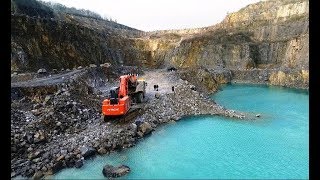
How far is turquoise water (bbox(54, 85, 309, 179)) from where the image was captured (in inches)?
628

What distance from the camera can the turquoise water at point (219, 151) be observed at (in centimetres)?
1595

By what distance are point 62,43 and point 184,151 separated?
29.3 meters

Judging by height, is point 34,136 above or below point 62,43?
below

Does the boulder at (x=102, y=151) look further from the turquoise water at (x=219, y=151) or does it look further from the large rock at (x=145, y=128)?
the large rock at (x=145, y=128)

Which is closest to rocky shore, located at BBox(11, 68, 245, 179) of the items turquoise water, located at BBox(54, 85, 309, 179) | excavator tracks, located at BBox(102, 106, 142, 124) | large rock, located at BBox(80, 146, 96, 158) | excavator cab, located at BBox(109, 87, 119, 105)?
large rock, located at BBox(80, 146, 96, 158)

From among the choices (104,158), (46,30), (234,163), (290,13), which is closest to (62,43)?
(46,30)

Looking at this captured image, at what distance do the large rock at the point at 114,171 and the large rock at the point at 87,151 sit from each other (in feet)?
6.33

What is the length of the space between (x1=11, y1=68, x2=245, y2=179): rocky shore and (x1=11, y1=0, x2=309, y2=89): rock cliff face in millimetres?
14074

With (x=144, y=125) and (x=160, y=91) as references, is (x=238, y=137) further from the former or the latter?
(x=160, y=91)

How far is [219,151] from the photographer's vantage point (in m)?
19.0

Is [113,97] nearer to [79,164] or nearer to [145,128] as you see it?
[145,128]

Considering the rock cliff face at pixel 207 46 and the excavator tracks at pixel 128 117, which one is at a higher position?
the rock cliff face at pixel 207 46

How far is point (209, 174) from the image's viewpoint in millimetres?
15703

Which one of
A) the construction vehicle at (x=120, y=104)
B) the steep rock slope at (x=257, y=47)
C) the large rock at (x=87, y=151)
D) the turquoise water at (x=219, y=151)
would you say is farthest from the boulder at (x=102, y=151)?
the steep rock slope at (x=257, y=47)
